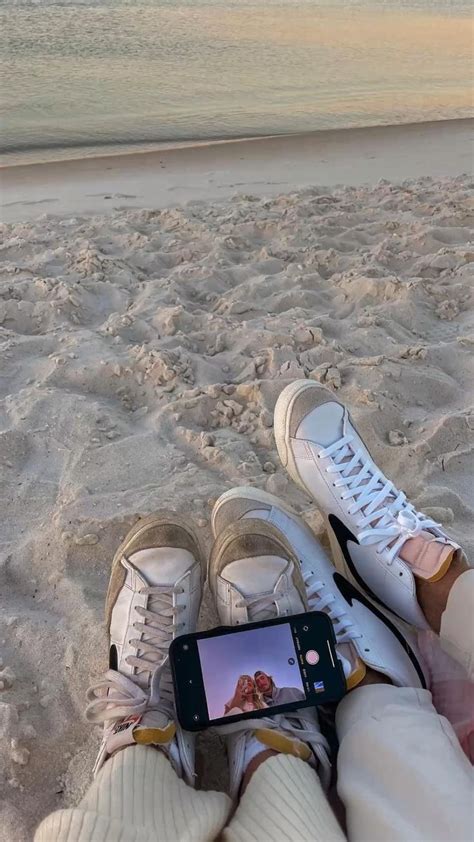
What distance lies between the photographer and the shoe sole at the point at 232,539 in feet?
4.47

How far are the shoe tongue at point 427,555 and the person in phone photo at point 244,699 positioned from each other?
41 cm

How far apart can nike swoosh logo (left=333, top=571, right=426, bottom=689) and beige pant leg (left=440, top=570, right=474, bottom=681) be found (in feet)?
0.22

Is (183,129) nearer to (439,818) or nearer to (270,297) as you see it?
(270,297)

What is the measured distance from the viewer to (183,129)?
5.66m

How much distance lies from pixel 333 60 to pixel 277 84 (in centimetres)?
134

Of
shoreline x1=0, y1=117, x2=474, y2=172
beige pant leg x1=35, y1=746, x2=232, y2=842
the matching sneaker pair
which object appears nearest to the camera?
beige pant leg x1=35, y1=746, x2=232, y2=842

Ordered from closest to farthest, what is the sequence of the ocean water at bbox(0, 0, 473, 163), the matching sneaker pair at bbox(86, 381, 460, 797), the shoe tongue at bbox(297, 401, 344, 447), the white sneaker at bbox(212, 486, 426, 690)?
the matching sneaker pair at bbox(86, 381, 460, 797), the white sneaker at bbox(212, 486, 426, 690), the shoe tongue at bbox(297, 401, 344, 447), the ocean water at bbox(0, 0, 473, 163)

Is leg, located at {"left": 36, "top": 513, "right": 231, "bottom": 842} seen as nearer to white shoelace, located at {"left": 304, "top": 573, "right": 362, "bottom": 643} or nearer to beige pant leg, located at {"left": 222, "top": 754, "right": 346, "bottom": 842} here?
beige pant leg, located at {"left": 222, "top": 754, "right": 346, "bottom": 842}

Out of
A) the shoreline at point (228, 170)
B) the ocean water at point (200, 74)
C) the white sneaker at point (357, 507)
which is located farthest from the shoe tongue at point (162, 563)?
the ocean water at point (200, 74)

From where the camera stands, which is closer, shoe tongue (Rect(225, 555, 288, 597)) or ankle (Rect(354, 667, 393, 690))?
ankle (Rect(354, 667, 393, 690))

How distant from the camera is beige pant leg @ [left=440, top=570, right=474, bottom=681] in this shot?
115cm

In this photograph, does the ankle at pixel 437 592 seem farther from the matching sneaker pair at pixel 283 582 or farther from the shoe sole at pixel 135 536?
the shoe sole at pixel 135 536

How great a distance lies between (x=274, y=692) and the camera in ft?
3.75

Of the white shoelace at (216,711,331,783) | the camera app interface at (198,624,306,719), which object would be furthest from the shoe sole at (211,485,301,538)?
the white shoelace at (216,711,331,783)
